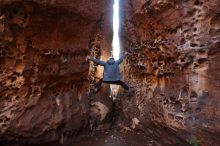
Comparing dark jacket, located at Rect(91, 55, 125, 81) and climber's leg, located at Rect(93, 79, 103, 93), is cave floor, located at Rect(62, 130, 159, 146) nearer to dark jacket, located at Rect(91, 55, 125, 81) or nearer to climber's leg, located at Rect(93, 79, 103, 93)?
climber's leg, located at Rect(93, 79, 103, 93)

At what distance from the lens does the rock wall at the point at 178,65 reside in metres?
4.76

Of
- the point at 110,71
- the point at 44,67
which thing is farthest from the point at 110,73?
the point at 44,67

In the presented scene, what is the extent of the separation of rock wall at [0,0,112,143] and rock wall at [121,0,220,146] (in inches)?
56.3

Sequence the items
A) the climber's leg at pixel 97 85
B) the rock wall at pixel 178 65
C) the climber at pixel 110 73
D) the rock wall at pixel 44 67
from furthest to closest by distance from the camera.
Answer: the climber's leg at pixel 97 85 < the climber at pixel 110 73 < the rock wall at pixel 44 67 < the rock wall at pixel 178 65

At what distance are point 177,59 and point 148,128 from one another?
206 centimetres

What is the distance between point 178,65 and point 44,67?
2.89 m

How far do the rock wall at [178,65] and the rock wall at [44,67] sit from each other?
1429 millimetres

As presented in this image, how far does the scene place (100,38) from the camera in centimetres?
770

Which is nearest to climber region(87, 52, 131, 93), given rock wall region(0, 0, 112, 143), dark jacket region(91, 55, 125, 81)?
dark jacket region(91, 55, 125, 81)

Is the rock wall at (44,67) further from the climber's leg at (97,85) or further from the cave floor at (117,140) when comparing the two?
the climber's leg at (97,85)

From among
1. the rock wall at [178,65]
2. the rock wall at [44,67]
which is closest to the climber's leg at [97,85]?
the rock wall at [44,67]

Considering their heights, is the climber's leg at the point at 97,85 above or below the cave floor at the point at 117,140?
above

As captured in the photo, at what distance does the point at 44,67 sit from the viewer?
551 cm

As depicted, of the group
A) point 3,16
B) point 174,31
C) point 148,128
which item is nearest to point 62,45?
point 3,16
